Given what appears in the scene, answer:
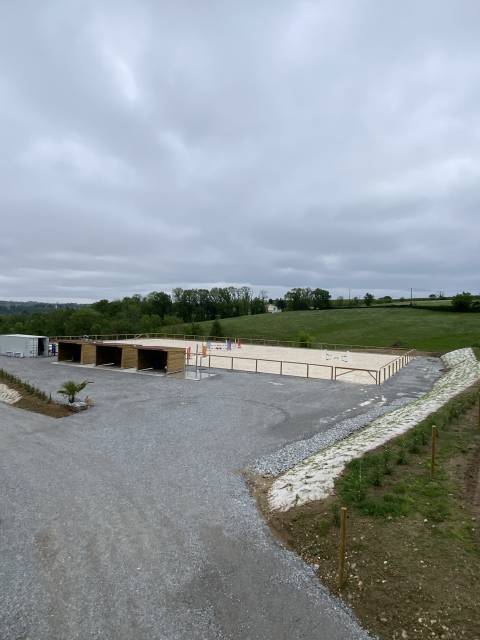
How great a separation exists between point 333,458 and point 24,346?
3238cm

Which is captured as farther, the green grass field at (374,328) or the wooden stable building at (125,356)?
the green grass field at (374,328)

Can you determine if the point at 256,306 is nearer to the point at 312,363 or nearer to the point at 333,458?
the point at 312,363

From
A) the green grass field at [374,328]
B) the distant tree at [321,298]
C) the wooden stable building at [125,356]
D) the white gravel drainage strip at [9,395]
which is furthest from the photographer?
the distant tree at [321,298]

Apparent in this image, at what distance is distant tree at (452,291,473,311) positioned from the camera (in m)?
72.6

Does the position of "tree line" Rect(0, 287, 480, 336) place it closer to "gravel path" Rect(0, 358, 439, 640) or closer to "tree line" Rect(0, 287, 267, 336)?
"tree line" Rect(0, 287, 267, 336)

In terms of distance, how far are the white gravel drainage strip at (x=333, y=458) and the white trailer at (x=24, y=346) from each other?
30648mm

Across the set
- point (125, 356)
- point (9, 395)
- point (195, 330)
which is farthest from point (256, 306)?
point (9, 395)

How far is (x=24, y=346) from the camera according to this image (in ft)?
111

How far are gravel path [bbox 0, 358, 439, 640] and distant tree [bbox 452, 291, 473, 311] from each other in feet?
231

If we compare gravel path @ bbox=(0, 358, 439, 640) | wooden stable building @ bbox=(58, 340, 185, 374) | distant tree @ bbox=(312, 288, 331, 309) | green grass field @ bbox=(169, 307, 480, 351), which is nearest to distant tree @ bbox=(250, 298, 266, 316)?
distant tree @ bbox=(312, 288, 331, 309)

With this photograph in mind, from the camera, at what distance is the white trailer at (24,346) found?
3375 centimetres

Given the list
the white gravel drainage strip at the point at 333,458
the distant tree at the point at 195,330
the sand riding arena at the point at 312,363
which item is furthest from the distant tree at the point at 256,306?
the white gravel drainage strip at the point at 333,458

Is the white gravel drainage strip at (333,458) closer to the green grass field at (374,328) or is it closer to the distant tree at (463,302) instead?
the green grass field at (374,328)

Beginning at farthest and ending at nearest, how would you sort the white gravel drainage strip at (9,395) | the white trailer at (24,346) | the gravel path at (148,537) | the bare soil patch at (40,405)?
the white trailer at (24,346)
the white gravel drainage strip at (9,395)
the bare soil patch at (40,405)
the gravel path at (148,537)
